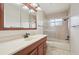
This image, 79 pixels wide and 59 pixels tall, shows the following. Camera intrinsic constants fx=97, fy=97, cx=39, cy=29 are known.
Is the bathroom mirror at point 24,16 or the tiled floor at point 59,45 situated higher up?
the bathroom mirror at point 24,16

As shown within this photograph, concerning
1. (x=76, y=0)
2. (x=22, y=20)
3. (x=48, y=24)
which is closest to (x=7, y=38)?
(x=22, y=20)

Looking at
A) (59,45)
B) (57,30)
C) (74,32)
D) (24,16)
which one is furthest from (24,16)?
(74,32)

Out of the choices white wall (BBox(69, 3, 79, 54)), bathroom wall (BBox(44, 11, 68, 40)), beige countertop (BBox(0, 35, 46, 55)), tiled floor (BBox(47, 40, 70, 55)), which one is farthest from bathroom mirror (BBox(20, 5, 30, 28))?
white wall (BBox(69, 3, 79, 54))

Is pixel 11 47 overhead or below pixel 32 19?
below

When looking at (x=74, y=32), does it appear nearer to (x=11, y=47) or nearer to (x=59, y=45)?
(x=59, y=45)

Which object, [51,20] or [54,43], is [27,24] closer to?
[51,20]

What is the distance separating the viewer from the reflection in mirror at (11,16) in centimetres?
140

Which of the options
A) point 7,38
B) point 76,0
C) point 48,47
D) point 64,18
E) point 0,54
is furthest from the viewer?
point 48,47

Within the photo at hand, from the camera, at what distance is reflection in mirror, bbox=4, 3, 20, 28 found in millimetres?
1399

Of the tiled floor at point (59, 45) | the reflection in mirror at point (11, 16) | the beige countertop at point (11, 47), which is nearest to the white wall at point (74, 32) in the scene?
the tiled floor at point (59, 45)

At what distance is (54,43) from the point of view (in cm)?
169

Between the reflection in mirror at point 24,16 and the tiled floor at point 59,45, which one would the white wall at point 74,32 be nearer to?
the tiled floor at point 59,45

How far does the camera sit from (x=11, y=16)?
1.52 m

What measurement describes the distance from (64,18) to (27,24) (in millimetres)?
817
